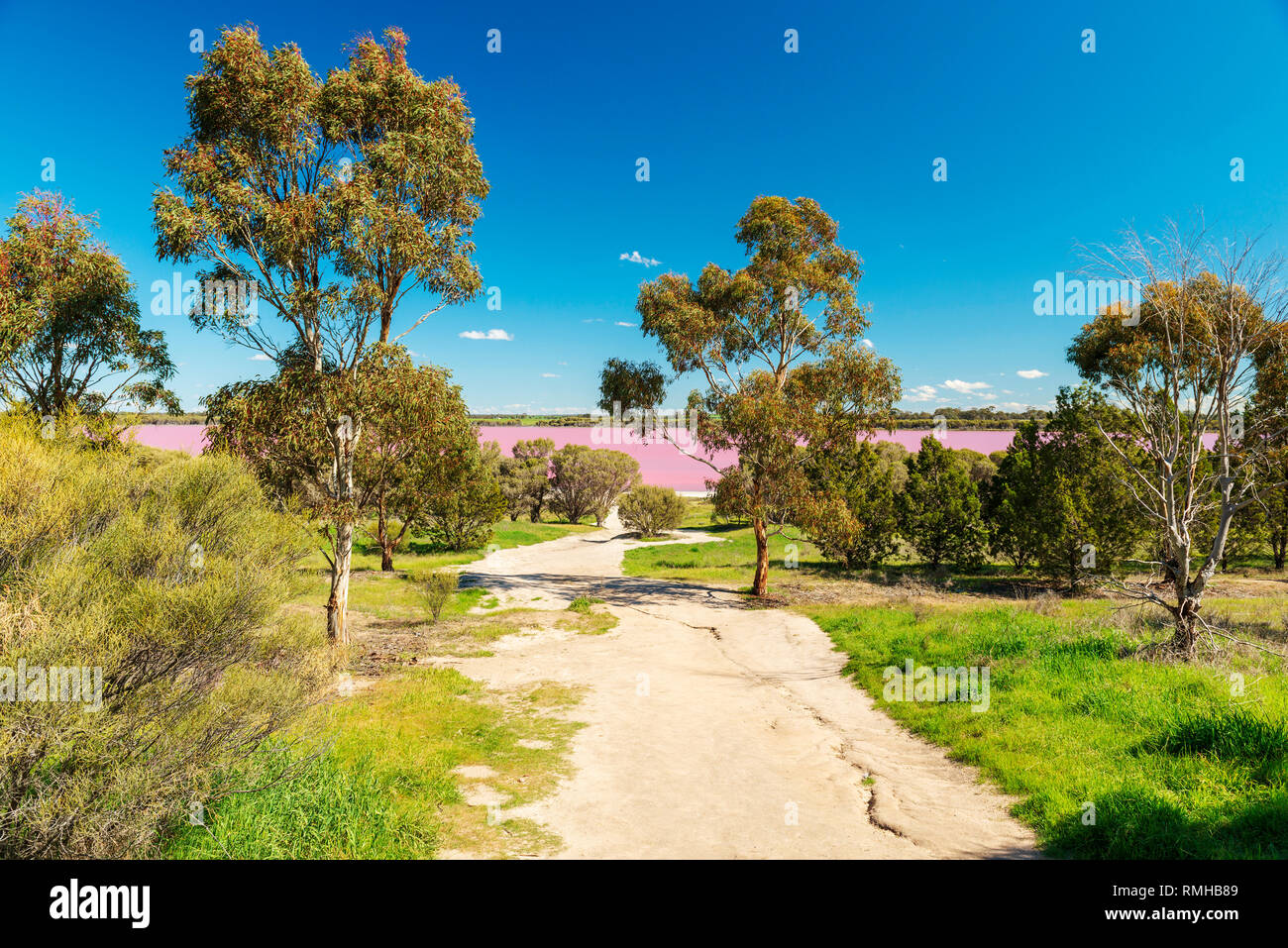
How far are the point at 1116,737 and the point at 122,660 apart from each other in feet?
35.8

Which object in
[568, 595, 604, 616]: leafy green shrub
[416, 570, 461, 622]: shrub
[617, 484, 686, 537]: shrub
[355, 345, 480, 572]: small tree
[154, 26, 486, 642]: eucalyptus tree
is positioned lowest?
[568, 595, 604, 616]: leafy green shrub

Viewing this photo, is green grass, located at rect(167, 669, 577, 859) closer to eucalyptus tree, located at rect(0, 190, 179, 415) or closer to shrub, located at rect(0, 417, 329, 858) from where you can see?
shrub, located at rect(0, 417, 329, 858)

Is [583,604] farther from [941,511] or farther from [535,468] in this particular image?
[535,468]

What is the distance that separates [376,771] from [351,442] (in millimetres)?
8057

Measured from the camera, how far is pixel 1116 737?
7539mm

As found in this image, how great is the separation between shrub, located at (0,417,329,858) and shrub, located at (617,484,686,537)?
3530 centimetres

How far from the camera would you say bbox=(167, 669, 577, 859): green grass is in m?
5.25

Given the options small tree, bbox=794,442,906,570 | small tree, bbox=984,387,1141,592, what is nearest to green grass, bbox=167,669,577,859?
small tree, bbox=794,442,906,570

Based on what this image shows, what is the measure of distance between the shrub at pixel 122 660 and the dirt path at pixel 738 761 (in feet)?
9.88

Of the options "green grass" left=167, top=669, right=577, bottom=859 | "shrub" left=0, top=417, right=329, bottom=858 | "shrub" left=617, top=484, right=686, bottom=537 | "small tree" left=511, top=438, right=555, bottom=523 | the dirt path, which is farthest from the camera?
"small tree" left=511, top=438, right=555, bottom=523

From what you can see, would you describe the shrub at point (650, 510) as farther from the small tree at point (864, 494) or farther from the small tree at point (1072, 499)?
the small tree at point (1072, 499)

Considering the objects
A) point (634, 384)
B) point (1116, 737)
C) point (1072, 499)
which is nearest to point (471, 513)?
point (634, 384)
